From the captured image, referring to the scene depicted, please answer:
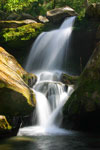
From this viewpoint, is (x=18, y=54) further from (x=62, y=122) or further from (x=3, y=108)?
(x=3, y=108)

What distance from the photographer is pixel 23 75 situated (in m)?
15.3

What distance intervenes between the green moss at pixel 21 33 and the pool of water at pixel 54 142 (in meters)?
14.9

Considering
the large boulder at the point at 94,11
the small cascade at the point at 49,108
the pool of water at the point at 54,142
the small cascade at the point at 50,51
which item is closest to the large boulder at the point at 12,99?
the pool of water at the point at 54,142

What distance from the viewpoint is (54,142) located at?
8.56m

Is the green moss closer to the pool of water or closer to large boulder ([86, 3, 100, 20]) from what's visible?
large boulder ([86, 3, 100, 20])

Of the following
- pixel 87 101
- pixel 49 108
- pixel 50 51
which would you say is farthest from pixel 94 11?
pixel 87 101

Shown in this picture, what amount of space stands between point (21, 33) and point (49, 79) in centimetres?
844

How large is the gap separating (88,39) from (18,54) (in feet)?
27.0

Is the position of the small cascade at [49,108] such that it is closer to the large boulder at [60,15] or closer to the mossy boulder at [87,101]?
the mossy boulder at [87,101]

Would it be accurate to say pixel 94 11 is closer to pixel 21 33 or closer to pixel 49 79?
pixel 21 33

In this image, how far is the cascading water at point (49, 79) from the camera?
1190 centimetres

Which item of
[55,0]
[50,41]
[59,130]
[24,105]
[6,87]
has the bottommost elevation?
[59,130]

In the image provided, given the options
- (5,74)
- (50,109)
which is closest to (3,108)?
(5,74)

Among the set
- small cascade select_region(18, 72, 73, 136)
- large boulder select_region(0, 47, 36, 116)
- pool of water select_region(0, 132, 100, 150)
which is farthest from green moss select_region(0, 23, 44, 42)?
pool of water select_region(0, 132, 100, 150)
